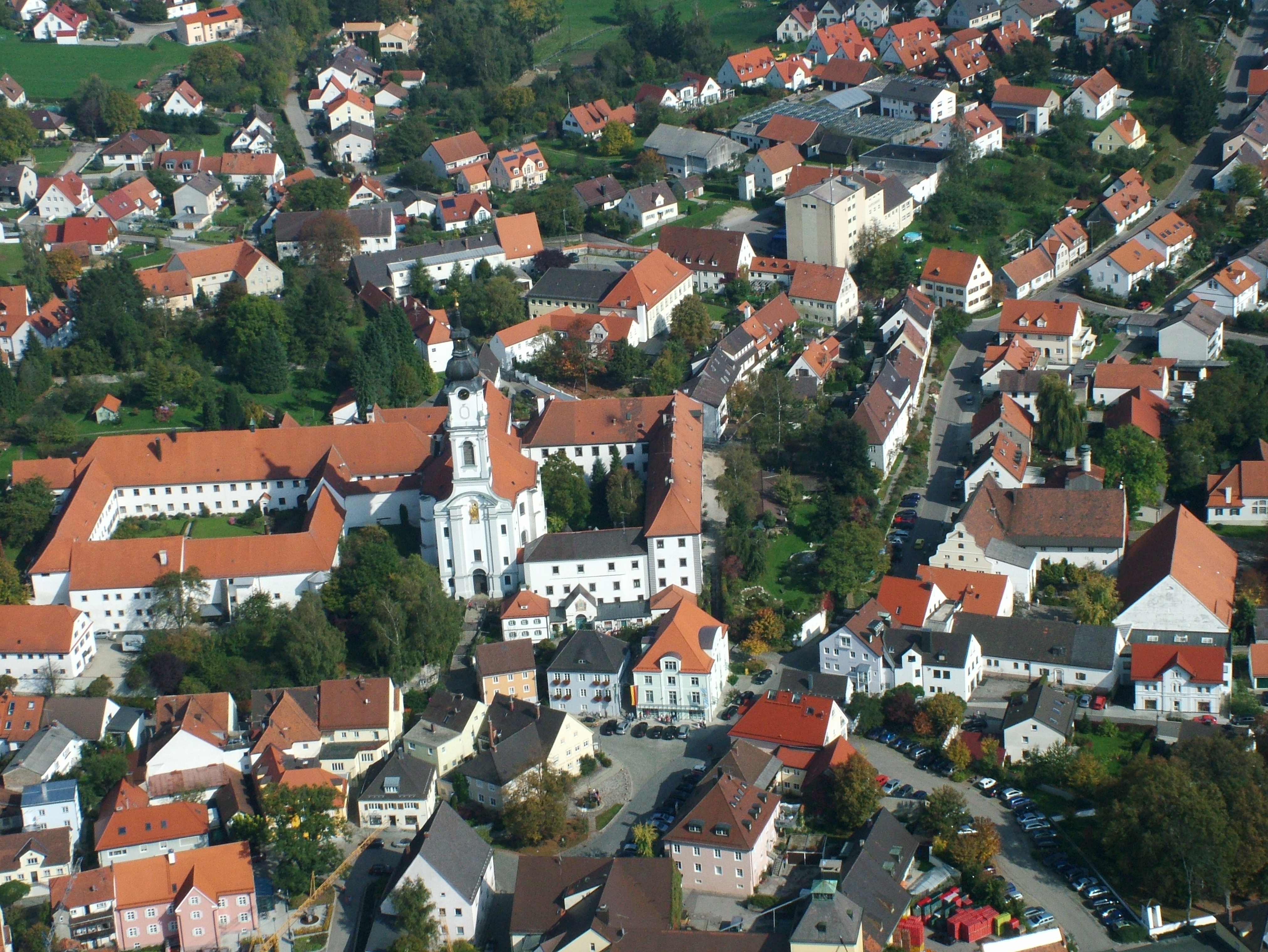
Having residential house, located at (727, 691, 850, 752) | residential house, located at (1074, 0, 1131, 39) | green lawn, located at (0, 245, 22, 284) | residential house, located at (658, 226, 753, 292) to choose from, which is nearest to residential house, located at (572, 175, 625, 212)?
residential house, located at (658, 226, 753, 292)

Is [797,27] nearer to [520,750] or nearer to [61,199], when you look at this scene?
[61,199]

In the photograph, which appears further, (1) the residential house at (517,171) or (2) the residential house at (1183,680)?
(1) the residential house at (517,171)

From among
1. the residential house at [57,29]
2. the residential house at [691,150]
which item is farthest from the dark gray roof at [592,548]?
the residential house at [57,29]

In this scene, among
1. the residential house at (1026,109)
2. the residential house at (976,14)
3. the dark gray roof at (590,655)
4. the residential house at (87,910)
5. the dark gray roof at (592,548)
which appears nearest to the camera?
the residential house at (87,910)

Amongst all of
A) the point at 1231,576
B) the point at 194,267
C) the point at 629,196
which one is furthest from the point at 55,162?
the point at 1231,576

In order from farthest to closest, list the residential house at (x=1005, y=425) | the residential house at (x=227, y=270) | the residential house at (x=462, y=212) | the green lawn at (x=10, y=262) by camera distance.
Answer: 1. the residential house at (x=462, y=212)
2. the green lawn at (x=10, y=262)
3. the residential house at (x=227, y=270)
4. the residential house at (x=1005, y=425)

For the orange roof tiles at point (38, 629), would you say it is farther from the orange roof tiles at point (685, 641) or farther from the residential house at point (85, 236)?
the residential house at point (85, 236)

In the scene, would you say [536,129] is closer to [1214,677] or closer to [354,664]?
[354,664]
